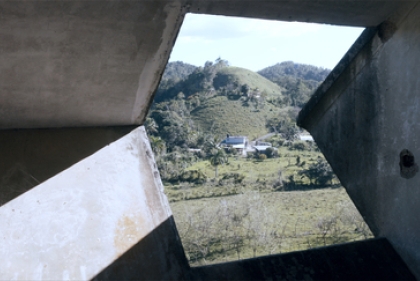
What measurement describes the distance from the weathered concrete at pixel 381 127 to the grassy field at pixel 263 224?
22816mm

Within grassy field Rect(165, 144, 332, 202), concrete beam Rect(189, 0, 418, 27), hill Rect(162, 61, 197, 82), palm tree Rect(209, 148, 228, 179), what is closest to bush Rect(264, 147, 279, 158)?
grassy field Rect(165, 144, 332, 202)

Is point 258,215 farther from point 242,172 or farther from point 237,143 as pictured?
point 237,143

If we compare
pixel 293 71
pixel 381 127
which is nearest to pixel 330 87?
pixel 381 127

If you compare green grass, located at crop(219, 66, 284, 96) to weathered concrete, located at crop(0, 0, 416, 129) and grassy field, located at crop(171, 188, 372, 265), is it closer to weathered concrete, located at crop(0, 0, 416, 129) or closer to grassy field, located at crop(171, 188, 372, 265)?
grassy field, located at crop(171, 188, 372, 265)

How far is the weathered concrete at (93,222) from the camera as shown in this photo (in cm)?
288

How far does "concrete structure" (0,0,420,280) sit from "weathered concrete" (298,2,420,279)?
1cm

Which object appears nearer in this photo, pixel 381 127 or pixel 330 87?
pixel 381 127

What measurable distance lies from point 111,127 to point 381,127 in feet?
7.07

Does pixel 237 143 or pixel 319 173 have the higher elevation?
pixel 237 143

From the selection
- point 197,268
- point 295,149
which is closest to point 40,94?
point 197,268

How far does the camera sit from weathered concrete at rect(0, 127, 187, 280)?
2.88 metres

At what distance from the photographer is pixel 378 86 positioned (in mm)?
3775

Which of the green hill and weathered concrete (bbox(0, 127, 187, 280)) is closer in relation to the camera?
weathered concrete (bbox(0, 127, 187, 280))

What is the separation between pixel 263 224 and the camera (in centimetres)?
3195
